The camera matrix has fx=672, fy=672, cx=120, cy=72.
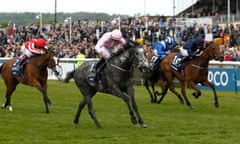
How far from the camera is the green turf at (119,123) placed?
37.9 feet

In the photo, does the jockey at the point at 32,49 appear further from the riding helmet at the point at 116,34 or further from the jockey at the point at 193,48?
the riding helmet at the point at 116,34

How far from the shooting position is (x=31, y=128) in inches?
513

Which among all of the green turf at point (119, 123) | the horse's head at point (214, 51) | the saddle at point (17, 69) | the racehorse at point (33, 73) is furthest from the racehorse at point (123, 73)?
the horse's head at point (214, 51)

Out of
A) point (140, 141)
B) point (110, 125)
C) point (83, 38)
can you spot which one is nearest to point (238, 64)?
point (110, 125)

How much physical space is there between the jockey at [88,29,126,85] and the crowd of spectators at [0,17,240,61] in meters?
12.8

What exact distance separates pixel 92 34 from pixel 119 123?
22942 millimetres

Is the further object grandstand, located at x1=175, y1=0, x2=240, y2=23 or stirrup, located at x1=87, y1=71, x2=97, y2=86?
grandstand, located at x1=175, y1=0, x2=240, y2=23

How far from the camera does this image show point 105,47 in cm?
1334

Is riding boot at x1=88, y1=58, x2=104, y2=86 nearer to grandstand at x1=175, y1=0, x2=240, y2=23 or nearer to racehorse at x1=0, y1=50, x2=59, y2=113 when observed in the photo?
racehorse at x1=0, y1=50, x2=59, y2=113

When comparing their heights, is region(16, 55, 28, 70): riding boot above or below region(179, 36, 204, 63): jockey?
below

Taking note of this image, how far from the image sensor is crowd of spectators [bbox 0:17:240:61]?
101 ft

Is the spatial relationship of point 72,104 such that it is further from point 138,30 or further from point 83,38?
point 83,38

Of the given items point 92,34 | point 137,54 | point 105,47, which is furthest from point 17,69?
point 92,34

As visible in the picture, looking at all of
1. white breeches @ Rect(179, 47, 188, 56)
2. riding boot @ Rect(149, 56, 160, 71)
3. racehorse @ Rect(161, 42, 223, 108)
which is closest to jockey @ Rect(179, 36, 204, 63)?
white breeches @ Rect(179, 47, 188, 56)
